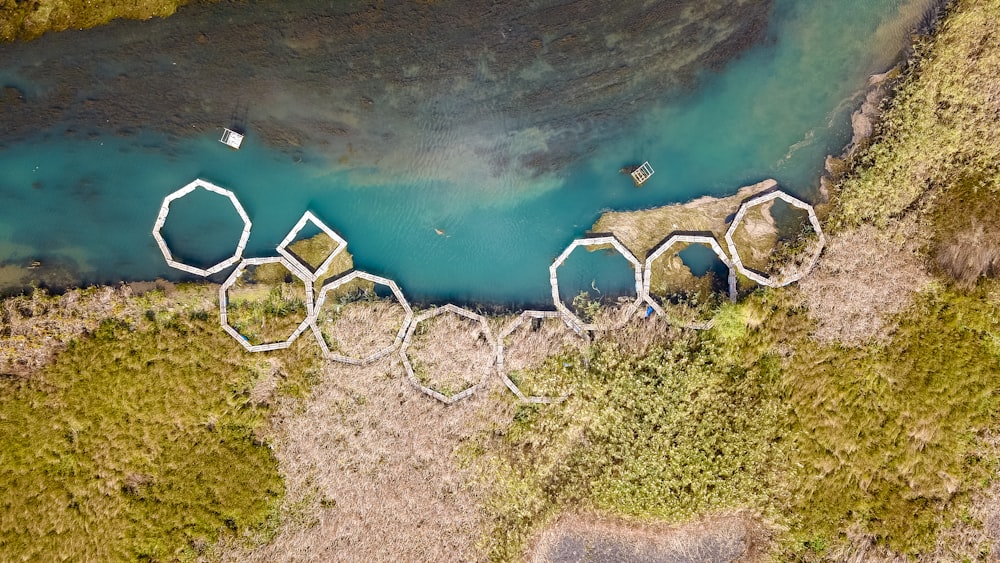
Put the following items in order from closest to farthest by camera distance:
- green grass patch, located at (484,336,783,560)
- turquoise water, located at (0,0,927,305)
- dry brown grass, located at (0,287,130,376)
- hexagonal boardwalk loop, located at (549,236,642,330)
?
dry brown grass, located at (0,287,130,376), green grass patch, located at (484,336,783,560), hexagonal boardwalk loop, located at (549,236,642,330), turquoise water, located at (0,0,927,305)

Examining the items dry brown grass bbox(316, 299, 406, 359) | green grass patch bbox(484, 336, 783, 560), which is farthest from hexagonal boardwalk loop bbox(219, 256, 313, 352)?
green grass patch bbox(484, 336, 783, 560)

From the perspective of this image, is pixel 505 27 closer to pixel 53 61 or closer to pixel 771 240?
pixel 771 240

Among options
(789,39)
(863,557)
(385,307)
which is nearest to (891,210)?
(789,39)

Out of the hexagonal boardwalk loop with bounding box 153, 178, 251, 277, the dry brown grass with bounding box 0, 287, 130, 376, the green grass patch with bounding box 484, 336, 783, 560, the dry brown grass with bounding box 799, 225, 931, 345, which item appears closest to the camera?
the dry brown grass with bounding box 0, 287, 130, 376

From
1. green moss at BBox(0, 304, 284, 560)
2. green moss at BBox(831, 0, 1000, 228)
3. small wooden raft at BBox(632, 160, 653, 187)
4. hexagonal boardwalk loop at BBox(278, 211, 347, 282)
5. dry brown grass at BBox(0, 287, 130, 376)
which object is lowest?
green moss at BBox(0, 304, 284, 560)

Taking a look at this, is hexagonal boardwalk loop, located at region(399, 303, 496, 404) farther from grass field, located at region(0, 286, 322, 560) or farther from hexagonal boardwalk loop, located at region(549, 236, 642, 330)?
grass field, located at region(0, 286, 322, 560)

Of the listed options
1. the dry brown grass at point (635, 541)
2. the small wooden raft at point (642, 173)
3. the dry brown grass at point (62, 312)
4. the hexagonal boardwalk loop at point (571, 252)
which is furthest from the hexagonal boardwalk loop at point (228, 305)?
the small wooden raft at point (642, 173)

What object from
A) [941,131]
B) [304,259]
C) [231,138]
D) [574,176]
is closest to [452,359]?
[304,259]
